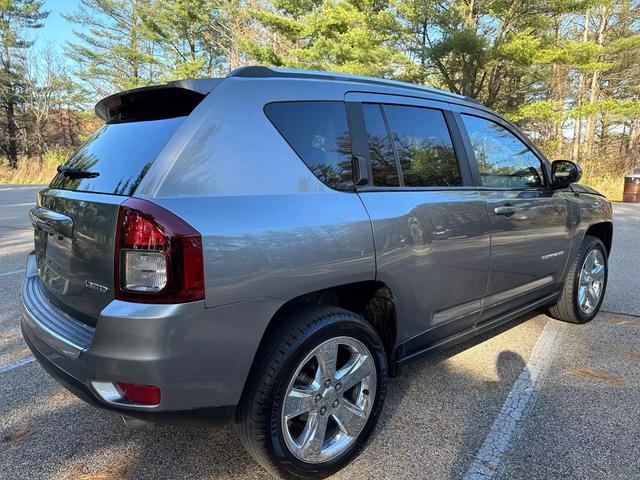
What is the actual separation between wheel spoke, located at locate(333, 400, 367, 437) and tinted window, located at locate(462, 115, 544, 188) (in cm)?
172

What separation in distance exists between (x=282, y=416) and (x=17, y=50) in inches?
1629

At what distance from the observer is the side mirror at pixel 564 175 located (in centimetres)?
362

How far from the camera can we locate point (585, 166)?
2242 centimetres

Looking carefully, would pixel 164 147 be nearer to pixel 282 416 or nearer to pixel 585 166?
pixel 282 416

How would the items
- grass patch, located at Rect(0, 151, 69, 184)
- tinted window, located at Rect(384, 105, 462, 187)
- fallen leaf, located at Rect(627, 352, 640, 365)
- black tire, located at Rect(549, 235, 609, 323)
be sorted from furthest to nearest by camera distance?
grass patch, located at Rect(0, 151, 69, 184) < black tire, located at Rect(549, 235, 609, 323) < fallen leaf, located at Rect(627, 352, 640, 365) < tinted window, located at Rect(384, 105, 462, 187)

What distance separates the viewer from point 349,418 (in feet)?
7.29

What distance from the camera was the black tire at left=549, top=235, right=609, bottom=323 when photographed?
3.93m

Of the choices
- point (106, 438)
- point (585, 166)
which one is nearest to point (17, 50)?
point (585, 166)

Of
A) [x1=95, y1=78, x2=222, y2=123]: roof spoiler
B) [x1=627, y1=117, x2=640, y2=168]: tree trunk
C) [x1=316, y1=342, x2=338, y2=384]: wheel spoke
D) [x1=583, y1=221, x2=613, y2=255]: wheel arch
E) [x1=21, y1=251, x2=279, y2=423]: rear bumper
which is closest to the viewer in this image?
[x1=21, y1=251, x2=279, y2=423]: rear bumper

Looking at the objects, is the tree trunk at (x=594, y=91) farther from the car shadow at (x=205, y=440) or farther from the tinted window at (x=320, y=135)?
the tinted window at (x=320, y=135)

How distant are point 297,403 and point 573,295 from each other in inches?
119

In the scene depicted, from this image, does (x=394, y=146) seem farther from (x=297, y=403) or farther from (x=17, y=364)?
(x=17, y=364)

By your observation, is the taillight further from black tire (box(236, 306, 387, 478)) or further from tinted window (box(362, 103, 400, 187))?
tinted window (box(362, 103, 400, 187))

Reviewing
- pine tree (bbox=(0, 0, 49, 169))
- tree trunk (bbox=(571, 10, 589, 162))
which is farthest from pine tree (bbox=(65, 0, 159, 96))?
tree trunk (bbox=(571, 10, 589, 162))
